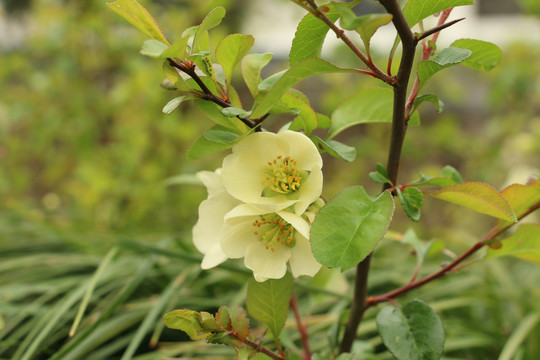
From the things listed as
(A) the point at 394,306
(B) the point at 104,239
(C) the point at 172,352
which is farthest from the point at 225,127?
(B) the point at 104,239

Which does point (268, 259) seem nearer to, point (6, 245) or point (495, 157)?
point (6, 245)

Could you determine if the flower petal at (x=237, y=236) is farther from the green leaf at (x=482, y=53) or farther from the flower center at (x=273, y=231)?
the green leaf at (x=482, y=53)

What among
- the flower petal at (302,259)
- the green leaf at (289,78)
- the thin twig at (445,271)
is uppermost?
the green leaf at (289,78)

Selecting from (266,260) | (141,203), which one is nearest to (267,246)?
(266,260)

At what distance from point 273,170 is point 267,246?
6 centimetres

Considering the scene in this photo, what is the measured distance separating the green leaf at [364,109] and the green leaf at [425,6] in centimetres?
8

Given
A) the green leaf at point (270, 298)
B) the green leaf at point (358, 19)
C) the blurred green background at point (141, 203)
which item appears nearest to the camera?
the green leaf at point (358, 19)

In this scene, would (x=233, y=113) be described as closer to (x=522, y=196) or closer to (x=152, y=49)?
(x=152, y=49)

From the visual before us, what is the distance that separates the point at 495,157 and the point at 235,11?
1542mm

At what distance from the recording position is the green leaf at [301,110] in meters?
0.36

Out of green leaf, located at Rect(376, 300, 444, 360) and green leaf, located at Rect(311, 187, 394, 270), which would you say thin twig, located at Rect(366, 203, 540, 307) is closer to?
green leaf, located at Rect(376, 300, 444, 360)

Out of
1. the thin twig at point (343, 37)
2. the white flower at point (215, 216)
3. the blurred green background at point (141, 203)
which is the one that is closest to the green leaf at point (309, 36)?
the thin twig at point (343, 37)

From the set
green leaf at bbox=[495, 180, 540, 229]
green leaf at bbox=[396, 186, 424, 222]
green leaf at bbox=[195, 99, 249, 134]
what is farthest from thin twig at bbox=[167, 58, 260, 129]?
green leaf at bbox=[495, 180, 540, 229]

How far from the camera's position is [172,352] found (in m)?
0.61
